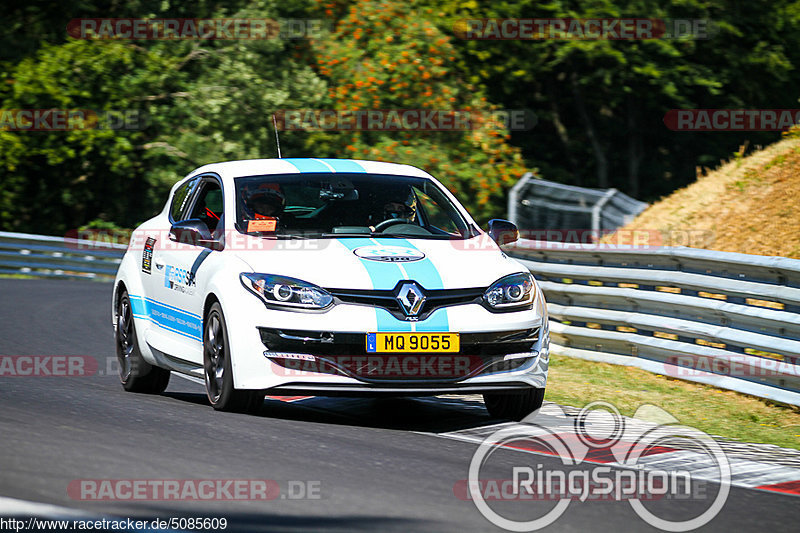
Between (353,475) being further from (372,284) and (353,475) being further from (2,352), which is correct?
(2,352)

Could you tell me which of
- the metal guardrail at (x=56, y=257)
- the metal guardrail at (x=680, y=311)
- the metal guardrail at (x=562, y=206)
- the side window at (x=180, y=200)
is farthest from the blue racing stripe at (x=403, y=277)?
the metal guardrail at (x=56, y=257)

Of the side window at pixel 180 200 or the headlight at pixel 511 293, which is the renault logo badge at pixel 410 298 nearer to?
the headlight at pixel 511 293

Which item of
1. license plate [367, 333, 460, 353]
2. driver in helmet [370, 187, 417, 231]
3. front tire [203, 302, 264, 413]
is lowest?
front tire [203, 302, 264, 413]

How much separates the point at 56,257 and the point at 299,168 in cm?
1641

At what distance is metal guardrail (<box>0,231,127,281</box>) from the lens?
79.7 feet

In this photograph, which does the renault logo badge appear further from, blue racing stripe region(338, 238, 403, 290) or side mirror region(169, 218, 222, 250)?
side mirror region(169, 218, 222, 250)

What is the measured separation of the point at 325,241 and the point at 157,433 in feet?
5.75

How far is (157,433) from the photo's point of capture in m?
7.40

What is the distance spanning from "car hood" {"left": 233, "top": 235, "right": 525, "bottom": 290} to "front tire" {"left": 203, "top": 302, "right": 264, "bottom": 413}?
1.54ft

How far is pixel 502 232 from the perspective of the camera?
9.19m

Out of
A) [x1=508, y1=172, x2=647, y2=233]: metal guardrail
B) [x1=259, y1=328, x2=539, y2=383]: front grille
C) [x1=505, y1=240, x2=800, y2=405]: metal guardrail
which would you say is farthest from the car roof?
[x1=508, y1=172, x2=647, y2=233]: metal guardrail

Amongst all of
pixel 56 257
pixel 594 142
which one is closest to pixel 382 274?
pixel 56 257

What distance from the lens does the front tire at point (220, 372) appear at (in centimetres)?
806

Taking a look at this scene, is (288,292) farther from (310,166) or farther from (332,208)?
(310,166)
